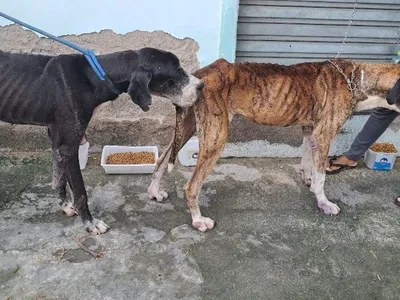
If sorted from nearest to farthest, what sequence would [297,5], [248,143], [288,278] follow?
[288,278] → [297,5] → [248,143]

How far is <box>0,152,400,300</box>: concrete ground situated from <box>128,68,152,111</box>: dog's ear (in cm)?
108

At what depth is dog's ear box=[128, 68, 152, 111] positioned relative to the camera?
307 cm

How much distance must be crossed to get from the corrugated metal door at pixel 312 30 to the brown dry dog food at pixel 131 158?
1.32 meters

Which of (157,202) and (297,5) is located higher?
(297,5)

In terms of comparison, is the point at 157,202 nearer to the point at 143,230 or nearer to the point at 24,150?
the point at 143,230

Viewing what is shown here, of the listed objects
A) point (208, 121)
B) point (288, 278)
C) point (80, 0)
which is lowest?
point (288, 278)

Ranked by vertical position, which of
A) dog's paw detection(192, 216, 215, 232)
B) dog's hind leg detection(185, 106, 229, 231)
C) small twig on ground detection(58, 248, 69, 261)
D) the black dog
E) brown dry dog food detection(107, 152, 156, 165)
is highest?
the black dog

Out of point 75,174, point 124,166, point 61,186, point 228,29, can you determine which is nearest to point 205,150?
point 75,174

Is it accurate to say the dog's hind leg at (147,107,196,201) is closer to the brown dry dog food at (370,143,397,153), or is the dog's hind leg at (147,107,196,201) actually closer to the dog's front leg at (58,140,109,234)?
the dog's front leg at (58,140,109,234)

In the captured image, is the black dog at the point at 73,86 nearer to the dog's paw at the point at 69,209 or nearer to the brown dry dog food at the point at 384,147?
the dog's paw at the point at 69,209

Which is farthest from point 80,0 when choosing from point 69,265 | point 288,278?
point 288,278

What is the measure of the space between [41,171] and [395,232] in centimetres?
318

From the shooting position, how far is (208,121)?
11.2ft

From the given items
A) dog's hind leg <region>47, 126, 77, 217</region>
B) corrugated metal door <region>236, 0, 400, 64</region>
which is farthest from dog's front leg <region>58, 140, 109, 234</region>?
corrugated metal door <region>236, 0, 400, 64</region>
